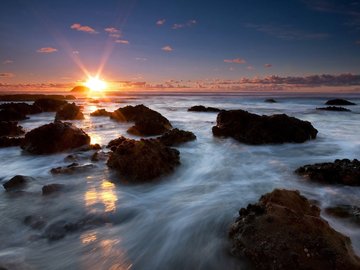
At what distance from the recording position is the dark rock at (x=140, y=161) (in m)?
6.68

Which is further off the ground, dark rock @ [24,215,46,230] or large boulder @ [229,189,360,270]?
large boulder @ [229,189,360,270]

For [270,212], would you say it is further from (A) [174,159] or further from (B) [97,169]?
(B) [97,169]

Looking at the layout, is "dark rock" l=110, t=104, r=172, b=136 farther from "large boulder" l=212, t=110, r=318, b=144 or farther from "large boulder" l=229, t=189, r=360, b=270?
"large boulder" l=229, t=189, r=360, b=270

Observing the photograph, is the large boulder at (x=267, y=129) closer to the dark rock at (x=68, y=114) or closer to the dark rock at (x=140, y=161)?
the dark rock at (x=140, y=161)

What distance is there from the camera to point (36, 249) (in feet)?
13.5

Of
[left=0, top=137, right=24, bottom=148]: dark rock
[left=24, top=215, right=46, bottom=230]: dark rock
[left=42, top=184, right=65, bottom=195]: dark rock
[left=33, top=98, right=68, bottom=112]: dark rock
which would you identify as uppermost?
[left=33, top=98, right=68, bottom=112]: dark rock

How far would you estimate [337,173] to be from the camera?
634cm

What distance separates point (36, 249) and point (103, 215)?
1.20m

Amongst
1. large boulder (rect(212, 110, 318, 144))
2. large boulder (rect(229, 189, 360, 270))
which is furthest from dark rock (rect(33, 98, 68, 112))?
large boulder (rect(229, 189, 360, 270))

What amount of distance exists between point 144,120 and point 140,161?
6.60 metres

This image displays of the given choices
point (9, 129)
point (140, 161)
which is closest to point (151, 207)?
point (140, 161)

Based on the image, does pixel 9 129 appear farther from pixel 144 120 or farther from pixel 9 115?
pixel 9 115

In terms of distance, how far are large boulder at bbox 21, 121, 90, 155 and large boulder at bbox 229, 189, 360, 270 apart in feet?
23.0

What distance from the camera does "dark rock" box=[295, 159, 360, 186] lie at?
6117 millimetres
